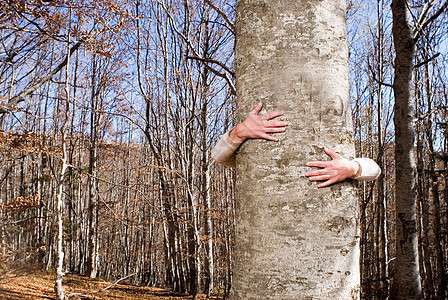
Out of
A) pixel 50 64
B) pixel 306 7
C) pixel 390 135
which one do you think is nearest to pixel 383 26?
pixel 390 135

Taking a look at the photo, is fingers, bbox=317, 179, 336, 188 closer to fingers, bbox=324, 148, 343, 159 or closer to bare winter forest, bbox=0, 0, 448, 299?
fingers, bbox=324, 148, 343, 159

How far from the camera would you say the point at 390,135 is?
49.3 ft

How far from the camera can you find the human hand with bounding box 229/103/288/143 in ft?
3.70

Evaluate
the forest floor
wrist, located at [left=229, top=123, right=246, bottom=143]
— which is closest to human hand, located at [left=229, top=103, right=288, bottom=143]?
wrist, located at [left=229, top=123, right=246, bottom=143]

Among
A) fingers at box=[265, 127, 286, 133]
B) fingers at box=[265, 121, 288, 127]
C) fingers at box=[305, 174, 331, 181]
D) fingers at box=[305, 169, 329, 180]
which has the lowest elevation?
fingers at box=[305, 174, 331, 181]

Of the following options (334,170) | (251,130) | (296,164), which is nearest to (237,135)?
(251,130)

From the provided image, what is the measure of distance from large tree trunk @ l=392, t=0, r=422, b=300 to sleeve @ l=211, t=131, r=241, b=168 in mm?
3781

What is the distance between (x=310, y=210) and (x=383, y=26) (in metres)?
11.6

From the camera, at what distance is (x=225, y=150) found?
1354 millimetres

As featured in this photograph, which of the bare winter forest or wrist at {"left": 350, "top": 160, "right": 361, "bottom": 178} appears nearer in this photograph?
wrist at {"left": 350, "top": 160, "right": 361, "bottom": 178}

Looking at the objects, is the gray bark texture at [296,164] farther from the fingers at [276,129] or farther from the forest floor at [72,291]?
the forest floor at [72,291]

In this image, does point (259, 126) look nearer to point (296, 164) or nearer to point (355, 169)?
point (296, 164)

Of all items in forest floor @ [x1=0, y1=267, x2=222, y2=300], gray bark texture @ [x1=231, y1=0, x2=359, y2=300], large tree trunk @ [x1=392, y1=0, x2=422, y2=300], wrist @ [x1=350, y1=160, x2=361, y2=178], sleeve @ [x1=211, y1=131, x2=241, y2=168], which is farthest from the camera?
forest floor @ [x1=0, y1=267, x2=222, y2=300]

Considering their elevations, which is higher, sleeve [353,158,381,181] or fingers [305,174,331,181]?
sleeve [353,158,381,181]
